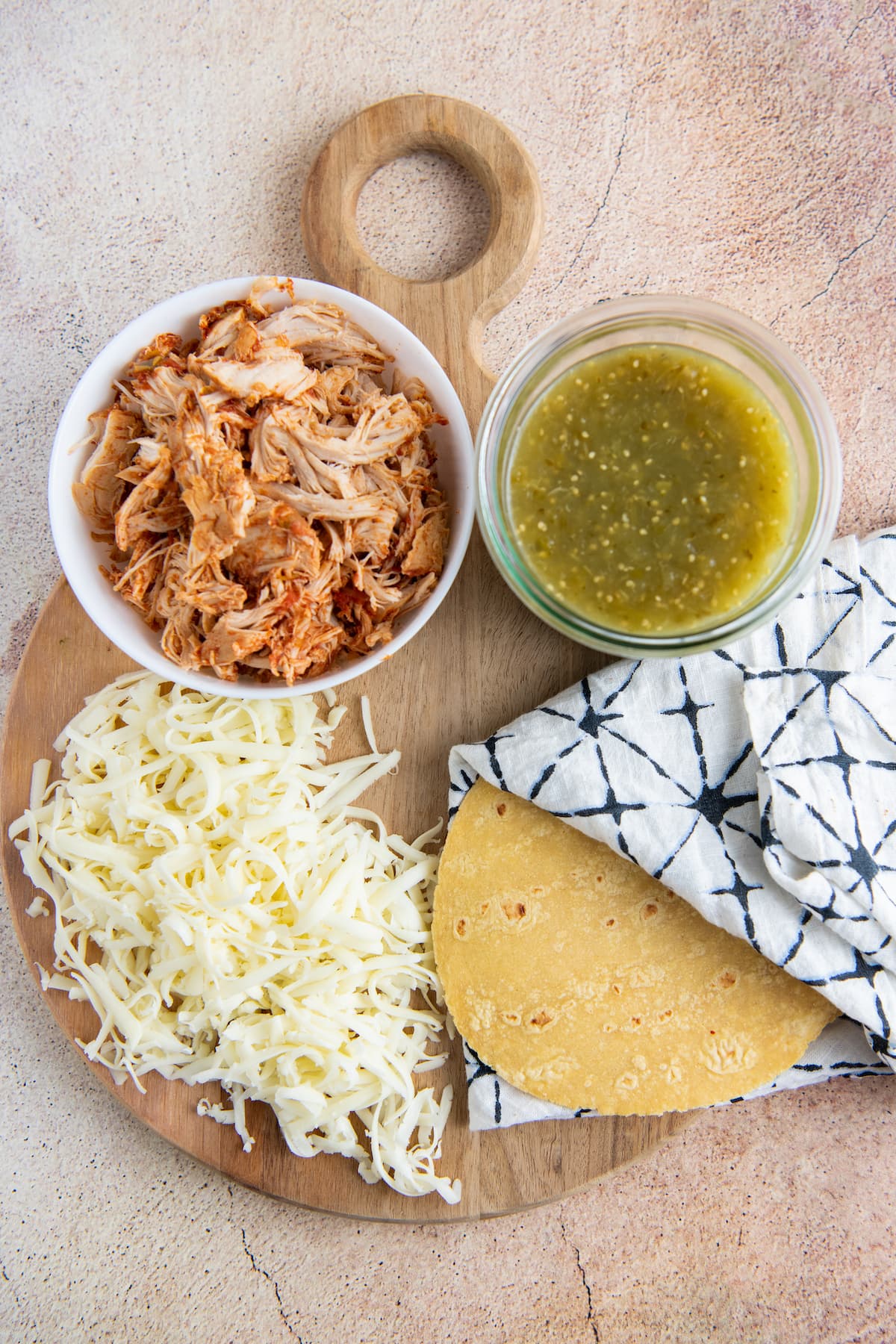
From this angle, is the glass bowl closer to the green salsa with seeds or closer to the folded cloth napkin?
the green salsa with seeds

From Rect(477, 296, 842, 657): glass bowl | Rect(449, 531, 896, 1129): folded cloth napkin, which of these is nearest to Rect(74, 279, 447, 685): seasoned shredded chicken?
Rect(477, 296, 842, 657): glass bowl

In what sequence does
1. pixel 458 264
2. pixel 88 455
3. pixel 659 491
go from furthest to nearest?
pixel 458 264, pixel 88 455, pixel 659 491

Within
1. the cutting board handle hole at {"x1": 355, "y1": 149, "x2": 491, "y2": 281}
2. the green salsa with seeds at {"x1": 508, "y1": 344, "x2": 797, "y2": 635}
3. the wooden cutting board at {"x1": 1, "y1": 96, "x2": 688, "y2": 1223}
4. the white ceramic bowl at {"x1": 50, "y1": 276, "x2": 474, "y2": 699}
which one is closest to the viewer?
the green salsa with seeds at {"x1": 508, "y1": 344, "x2": 797, "y2": 635}

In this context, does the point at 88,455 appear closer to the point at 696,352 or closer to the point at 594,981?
the point at 696,352

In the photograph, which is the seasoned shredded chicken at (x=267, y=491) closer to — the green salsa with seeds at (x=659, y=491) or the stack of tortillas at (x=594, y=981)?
the green salsa with seeds at (x=659, y=491)

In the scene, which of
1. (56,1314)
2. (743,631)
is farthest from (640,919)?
(56,1314)

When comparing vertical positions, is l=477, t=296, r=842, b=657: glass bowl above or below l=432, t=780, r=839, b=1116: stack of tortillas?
above

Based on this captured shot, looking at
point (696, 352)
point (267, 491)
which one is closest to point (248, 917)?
point (267, 491)

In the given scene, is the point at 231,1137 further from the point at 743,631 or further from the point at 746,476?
the point at 746,476
